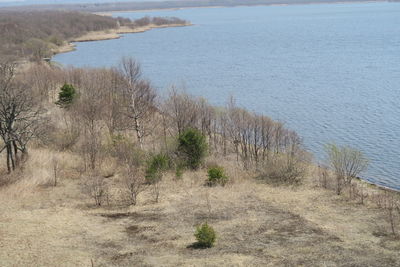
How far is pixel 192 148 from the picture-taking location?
96.1ft

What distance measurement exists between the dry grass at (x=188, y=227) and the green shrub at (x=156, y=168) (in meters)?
0.71

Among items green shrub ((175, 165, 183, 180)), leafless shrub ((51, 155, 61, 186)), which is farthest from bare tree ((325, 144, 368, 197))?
leafless shrub ((51, 155, 61, 186))

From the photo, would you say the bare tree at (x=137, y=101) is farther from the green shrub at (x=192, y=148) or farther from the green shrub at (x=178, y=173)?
the green shrub at (x=178, y=173)

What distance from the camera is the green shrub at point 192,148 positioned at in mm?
29156

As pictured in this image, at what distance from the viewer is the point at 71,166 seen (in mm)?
29078

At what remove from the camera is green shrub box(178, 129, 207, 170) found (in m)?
29.2

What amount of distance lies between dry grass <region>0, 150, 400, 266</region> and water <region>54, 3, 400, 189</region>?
31.6ft

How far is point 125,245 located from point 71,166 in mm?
11806

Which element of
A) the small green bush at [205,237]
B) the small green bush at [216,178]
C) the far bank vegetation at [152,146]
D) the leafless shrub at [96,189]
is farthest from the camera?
the small green bush at [216,178]

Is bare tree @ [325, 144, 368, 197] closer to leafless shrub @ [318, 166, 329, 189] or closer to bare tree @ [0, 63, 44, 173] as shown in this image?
leafless shrub @ [318, 166, 329, 189]

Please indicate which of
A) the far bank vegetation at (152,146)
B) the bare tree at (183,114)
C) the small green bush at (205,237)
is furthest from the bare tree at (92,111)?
the small green bush at (205,237)

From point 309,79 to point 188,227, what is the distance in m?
40.7

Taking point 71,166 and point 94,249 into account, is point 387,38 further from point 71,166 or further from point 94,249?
point 94,249

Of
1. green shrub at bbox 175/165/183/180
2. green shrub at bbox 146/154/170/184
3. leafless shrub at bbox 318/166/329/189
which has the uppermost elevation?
green shrub at bbox 146/154/170/184
